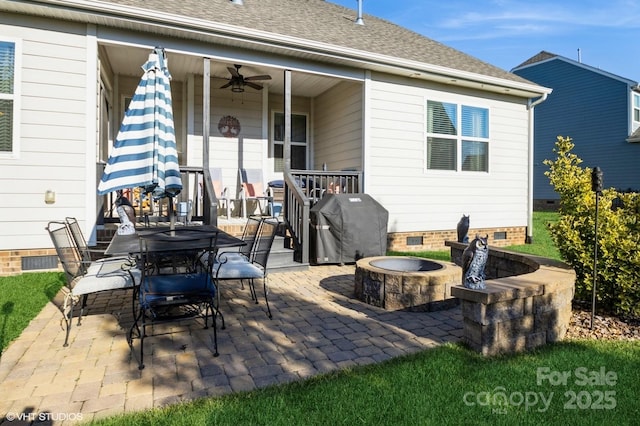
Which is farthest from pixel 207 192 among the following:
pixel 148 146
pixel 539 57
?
pixel 539 57

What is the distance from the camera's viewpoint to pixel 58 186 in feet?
17.0

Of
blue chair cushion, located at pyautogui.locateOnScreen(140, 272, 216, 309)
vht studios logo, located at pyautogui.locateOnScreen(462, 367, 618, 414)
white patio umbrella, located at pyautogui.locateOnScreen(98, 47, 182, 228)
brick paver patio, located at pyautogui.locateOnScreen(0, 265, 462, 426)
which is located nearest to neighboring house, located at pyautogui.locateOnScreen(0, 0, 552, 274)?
white patio umbrella, located at pyautogui.locateOnScreen(98, 47, 182, 228)

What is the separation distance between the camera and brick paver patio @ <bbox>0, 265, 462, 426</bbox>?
223 centimetres

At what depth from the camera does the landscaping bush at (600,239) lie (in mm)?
3500

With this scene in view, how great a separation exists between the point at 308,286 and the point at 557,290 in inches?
106

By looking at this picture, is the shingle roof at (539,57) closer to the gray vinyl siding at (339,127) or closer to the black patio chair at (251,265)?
the gray vinyl siding at (339,127)

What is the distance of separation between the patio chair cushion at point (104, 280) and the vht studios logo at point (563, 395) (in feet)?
8.79

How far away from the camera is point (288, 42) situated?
6.19 m

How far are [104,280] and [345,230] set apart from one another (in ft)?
11.8

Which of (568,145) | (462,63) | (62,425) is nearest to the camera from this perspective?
(62,425)

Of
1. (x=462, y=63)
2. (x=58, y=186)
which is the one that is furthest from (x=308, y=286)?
(x=462, y=63)

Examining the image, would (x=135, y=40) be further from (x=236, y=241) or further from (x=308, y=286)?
(x=308, y=286)

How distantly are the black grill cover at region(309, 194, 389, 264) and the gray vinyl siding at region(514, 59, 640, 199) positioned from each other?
1506 centimetres

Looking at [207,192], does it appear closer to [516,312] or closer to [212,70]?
[212,70]
